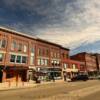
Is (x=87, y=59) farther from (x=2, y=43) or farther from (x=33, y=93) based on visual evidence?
(x=33, y=93)

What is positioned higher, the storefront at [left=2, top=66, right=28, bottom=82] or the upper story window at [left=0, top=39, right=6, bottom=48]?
the upper story window at [left=0, top=39, right=6, bottom=48]

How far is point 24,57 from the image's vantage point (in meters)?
46.2

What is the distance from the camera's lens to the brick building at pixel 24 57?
40.8 metres

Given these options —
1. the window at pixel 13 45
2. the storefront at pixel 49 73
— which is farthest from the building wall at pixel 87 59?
the window at pixel 13 45

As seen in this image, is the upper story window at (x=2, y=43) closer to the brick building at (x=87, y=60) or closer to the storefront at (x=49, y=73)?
the storefront at (x=49, y=73)

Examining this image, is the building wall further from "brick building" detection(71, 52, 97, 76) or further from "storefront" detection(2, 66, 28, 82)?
"storefront" detection(2, 66, 28, 82)

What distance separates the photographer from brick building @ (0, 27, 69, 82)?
40.8m

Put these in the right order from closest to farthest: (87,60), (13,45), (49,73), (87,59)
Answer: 1. (13,45)
2. (49,73)
3. (87,60)
4. (87,59)

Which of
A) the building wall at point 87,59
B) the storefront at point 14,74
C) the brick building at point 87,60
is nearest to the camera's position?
the storefront at point 14,74

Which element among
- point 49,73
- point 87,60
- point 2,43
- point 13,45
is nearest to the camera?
point 2,43

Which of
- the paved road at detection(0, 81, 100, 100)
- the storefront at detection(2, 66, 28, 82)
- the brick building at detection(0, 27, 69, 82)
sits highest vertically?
the brick building at detection(0, 27, 69, 82)

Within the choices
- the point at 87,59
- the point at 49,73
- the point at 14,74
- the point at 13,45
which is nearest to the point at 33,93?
the point at 14,74

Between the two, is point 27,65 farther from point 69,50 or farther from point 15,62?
point 69,50

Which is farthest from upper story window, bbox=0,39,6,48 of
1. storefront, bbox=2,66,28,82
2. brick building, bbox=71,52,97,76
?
brick building, bbox=71,52,97,76
